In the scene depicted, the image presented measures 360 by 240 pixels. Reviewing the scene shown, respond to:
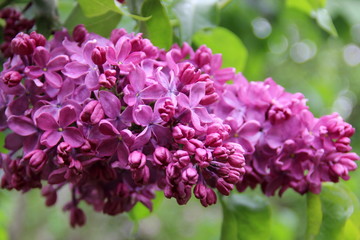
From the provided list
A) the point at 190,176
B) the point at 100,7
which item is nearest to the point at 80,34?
the point at 100,7

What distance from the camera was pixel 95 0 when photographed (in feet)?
3.22

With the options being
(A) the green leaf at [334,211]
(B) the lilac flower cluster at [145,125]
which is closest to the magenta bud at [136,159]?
(B) the lilac flower cluster at [145,125]

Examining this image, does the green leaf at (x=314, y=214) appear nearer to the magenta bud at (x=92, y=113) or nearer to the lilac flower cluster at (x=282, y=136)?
the lilac flower cluster at (x=282, y=136)

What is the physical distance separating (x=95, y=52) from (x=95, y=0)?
0.66 ft

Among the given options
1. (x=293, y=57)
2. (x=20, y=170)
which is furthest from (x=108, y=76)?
(x=293, y=57)

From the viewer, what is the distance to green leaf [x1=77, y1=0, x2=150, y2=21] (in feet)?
3.18

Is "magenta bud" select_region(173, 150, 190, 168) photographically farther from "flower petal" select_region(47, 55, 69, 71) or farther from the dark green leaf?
the dark green leaf

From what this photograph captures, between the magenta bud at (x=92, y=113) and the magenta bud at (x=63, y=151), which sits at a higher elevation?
the magenta bud at (x=92, y=113)

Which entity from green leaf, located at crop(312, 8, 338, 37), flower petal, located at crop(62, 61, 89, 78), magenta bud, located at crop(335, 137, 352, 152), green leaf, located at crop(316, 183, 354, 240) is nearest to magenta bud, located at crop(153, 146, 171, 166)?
flower petal, located at crop(62, 61, 89, 78)

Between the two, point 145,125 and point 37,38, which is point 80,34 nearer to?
point 37,38

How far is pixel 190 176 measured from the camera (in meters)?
0.77

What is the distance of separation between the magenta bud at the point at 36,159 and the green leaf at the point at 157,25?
0.35 metres

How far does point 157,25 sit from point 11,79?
0.34m

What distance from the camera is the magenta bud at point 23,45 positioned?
0.88m
